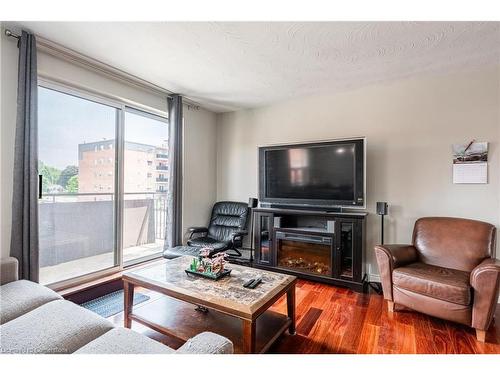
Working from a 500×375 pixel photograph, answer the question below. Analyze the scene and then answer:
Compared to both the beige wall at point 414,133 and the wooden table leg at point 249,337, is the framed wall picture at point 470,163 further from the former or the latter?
the wooden table leg at point 249,337

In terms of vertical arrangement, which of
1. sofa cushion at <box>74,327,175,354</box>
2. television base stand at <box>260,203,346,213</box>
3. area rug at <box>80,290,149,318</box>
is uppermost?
television base stand at <box>260,203,346,213</box>

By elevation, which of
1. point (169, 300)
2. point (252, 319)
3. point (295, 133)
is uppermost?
point (295, 133)

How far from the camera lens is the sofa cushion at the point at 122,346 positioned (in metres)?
1.15

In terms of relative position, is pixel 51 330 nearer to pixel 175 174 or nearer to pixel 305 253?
pixel 175 174

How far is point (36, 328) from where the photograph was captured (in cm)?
128

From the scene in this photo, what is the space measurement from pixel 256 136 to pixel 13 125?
2831 millimetres

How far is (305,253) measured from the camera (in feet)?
10.3

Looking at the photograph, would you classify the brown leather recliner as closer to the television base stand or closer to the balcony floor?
the television base stand

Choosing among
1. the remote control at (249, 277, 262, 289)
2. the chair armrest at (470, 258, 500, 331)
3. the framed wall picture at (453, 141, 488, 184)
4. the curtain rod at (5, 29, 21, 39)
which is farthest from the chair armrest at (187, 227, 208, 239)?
the framed wall picture at (453, 141, 488, 184)

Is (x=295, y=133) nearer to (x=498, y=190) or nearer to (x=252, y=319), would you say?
(x=498, y=190)

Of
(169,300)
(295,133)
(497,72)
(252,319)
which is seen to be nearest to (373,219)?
(295,133)

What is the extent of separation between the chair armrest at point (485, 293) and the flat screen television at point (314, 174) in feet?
3.89

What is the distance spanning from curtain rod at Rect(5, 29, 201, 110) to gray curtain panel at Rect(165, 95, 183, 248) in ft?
0.87

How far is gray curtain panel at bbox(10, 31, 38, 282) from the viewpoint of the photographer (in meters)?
2.01
